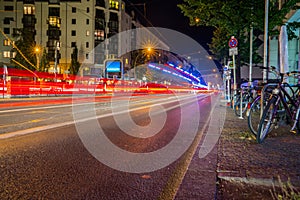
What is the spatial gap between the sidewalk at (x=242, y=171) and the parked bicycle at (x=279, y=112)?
343mm

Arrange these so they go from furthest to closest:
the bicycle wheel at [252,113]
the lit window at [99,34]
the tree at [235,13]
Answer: the lit window at [99,34] → the tree at [235,13] → the bicycle wheel at [252,113]

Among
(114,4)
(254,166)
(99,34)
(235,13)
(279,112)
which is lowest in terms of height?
(254,166)

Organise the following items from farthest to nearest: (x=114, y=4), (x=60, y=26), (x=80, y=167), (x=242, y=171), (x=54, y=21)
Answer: (x=114, y=4)
(x=60, y=26)
(x=54, y=21)
(x=80, y=167)
(x=242, y=171)

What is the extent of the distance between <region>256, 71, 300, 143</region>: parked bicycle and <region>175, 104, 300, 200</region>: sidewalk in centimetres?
34

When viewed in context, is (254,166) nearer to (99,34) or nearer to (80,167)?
(80,167)

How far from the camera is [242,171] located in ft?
10.1

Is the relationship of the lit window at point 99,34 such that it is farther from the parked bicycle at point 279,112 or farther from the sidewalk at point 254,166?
the sidewalk at point 254,166

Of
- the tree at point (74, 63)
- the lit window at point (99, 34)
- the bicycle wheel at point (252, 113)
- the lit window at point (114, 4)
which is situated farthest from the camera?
the lit window at point (114, 4)

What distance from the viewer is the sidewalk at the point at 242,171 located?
267 centimetres

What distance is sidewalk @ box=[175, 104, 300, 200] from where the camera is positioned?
2.67 m

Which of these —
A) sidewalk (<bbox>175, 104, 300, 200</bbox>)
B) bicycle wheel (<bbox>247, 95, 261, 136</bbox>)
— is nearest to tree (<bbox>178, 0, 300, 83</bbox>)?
bicycle wheel (<bbox>247, 95, 261, 136</bbox>)

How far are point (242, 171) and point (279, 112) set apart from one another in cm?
251

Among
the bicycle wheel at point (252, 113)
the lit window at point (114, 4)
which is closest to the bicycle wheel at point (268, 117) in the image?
the bicycle wheel at point (252, 113)

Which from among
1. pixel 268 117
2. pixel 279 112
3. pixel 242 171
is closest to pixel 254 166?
pixel 242 171
